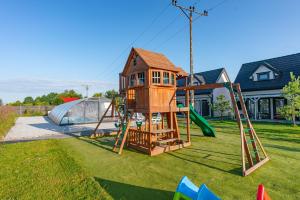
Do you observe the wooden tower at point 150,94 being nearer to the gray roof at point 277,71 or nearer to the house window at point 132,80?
the house window at point 132,80

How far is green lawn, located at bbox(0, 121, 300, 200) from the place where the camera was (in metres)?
4.30

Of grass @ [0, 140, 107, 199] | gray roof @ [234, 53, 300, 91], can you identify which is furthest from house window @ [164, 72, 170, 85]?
gray roof @ [234, 53, 300, 91]

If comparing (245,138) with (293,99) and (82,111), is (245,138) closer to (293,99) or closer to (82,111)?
(293,99)

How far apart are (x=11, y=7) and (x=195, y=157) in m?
15.0

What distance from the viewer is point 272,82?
19328 mm

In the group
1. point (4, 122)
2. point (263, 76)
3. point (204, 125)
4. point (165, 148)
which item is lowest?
point (165, 148)

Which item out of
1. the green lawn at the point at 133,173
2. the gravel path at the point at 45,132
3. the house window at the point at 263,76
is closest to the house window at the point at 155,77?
the green lawn at the point at 133,173

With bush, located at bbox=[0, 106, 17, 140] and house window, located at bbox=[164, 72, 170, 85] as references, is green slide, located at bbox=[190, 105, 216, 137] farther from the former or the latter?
bush, located at bbox=[0, 106, 17, 140]

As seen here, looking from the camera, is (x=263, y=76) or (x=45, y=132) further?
(x=263, y=76)

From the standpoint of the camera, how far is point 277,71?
63.8 feet

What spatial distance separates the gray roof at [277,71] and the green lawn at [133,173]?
1274cm

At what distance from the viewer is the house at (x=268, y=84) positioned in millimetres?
18594

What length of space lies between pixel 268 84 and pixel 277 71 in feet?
5.63

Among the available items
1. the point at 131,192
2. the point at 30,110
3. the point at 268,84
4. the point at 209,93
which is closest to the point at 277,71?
the point at 268,84
